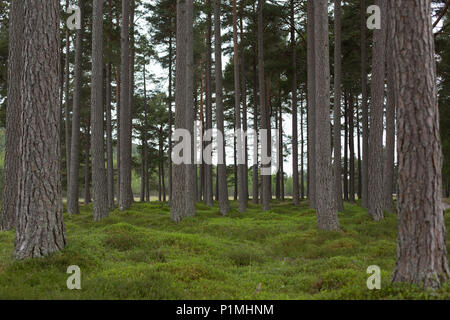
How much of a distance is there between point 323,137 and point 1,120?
23.3m

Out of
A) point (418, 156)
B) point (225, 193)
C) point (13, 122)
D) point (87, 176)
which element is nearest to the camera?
point (418, 156)

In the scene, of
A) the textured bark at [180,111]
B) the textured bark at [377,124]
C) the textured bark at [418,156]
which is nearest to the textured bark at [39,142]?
the textured bark at [418,156]

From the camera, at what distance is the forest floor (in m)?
5.09

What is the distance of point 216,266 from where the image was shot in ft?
24.4

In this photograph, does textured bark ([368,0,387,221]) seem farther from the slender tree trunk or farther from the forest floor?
the slender tree trunk

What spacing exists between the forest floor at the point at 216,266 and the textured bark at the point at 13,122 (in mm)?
1226

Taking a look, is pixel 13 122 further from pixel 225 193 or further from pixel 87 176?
pixel 87 176

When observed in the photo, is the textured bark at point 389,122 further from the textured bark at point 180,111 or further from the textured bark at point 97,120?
the textured bark at point 97,120

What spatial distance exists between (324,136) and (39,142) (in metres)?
8.42

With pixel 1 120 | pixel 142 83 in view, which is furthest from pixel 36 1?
pixel 142 83

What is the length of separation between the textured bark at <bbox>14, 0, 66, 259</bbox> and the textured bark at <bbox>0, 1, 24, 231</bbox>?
5020 millimetres

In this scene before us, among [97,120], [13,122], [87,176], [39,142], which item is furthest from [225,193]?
[87,176]

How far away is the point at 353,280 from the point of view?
5.66 metres

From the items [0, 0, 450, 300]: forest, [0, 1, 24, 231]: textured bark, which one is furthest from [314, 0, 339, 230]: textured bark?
[0, 1, 24, 231]: textured bark
